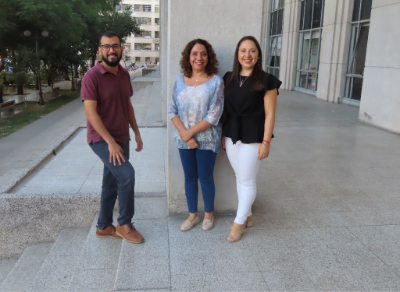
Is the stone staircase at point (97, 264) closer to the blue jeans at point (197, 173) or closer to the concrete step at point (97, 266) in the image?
the concrete step at point (97, 266)

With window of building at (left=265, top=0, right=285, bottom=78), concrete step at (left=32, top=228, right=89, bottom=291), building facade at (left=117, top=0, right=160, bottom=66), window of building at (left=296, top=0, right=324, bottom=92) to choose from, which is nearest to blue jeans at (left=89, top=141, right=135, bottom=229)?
concrete step at (left=32, top=228, right=89, bottom=291)

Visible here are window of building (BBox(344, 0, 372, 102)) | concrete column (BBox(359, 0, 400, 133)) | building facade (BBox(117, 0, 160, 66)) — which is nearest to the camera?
concrete column (BBox(359, 0, 400, 133))

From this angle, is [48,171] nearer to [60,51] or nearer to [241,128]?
[241,128]

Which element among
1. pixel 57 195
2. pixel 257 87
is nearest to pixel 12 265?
pixel 57 195

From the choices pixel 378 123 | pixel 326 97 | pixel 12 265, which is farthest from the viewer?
pixel 326 97

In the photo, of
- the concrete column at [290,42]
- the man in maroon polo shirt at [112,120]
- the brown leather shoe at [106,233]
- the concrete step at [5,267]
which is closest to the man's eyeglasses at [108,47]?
the man in maroon polo shirt at [112,120]

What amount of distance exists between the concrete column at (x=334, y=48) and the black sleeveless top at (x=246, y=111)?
12.4m

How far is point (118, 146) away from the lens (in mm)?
3045

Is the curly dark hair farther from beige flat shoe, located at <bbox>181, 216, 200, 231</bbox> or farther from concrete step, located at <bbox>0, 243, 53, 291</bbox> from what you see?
concrete step, located at <bbox>0, 243, 53, 291</bbox>

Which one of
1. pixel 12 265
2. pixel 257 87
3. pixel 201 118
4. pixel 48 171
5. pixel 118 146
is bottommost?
pixel 12 265

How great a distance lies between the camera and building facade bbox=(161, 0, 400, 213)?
11.3ft

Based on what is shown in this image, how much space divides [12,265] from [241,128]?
10.5ft

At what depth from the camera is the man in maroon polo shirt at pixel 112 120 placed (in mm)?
2973

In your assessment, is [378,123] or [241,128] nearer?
[241,128]
